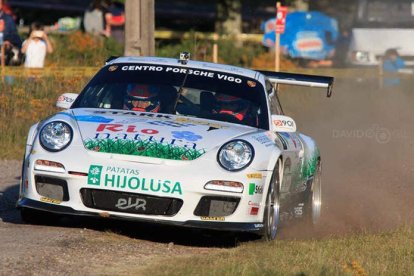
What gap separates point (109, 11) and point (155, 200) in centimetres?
1933

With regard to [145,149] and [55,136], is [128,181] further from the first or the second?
[55,136]

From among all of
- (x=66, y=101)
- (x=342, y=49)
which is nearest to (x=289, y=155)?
(x=66, y=101)

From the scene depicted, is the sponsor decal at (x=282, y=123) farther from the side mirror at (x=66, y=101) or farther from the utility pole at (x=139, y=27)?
the utility pole at (x=139, y=27)

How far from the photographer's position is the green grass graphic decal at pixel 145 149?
8.69m

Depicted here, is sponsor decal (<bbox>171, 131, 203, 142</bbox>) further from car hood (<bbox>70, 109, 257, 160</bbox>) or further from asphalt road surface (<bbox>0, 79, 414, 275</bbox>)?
asphalt road surface (<bbox>0, 79, 414, 275</bbox>)

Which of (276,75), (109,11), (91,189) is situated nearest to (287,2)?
(109,11)

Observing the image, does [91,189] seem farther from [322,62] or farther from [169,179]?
[322,62]

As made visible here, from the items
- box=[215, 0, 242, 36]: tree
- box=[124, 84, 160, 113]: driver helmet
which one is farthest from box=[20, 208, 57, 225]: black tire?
box=[215, 0, 242, 36]: tree

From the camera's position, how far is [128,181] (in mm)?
8617

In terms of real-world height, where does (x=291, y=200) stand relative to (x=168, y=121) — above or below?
below

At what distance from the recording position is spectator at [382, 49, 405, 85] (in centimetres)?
2805

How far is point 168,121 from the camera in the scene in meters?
9.26

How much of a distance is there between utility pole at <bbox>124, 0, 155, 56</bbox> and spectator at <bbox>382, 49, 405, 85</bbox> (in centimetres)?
1054

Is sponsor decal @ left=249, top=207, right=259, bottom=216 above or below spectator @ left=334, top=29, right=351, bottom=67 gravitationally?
above
